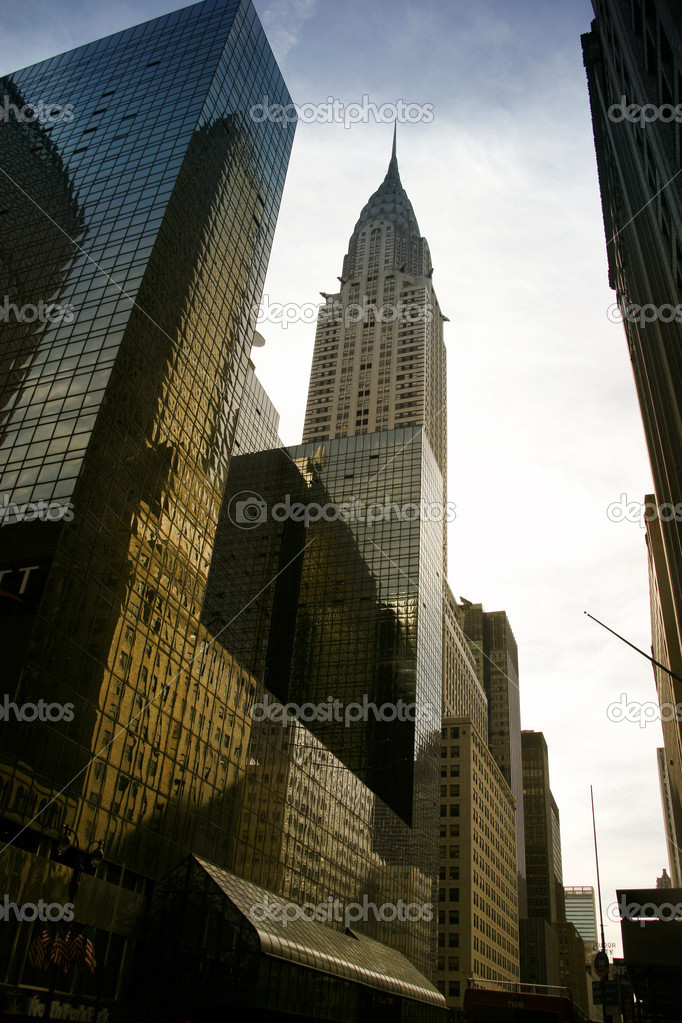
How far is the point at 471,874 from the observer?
318 feet

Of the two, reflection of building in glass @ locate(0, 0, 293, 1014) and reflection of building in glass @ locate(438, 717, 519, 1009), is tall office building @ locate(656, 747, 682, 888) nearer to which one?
reflection of building in glass @ locate(438, 717, 519, 1009)

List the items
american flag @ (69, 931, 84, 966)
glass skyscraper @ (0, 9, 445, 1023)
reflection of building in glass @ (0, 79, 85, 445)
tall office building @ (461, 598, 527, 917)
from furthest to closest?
tall office building @ (461, 598, 527, 917), reflection of building in glass @ (0, 79, 85, 445), glass skyscraper @ (0, 9, 445, 1023), american flag @ (69, 931, 84, 966)

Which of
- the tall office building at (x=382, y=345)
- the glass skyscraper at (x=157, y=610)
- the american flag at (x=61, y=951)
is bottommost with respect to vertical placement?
the american flag at (x=61, y=951)

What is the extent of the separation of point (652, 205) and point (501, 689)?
15583cm

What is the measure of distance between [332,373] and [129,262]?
3758 inches

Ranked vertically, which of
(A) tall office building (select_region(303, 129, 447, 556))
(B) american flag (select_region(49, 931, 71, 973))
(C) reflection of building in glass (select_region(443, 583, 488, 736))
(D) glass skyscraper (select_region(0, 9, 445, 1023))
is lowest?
(B) american flag (select_region(49, 931, 71, 973))

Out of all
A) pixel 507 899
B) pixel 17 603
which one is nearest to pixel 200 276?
pixel 17 603

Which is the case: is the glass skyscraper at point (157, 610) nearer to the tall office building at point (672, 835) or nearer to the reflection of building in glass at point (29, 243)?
the reflection of building in glass at point (29, 243)

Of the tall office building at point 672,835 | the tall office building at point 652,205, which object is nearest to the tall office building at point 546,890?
the tall office building at point 672,835

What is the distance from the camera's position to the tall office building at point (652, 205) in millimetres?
26156

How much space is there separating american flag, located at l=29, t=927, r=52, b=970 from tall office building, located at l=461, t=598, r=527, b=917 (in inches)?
5643

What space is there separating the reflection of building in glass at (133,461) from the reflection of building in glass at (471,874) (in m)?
60.0

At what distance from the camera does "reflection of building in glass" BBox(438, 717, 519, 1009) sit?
91125mm

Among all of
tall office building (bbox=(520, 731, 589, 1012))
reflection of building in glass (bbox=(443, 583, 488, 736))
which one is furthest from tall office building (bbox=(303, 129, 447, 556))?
tall office building (bbox=(520, 731, 589, 1012))
